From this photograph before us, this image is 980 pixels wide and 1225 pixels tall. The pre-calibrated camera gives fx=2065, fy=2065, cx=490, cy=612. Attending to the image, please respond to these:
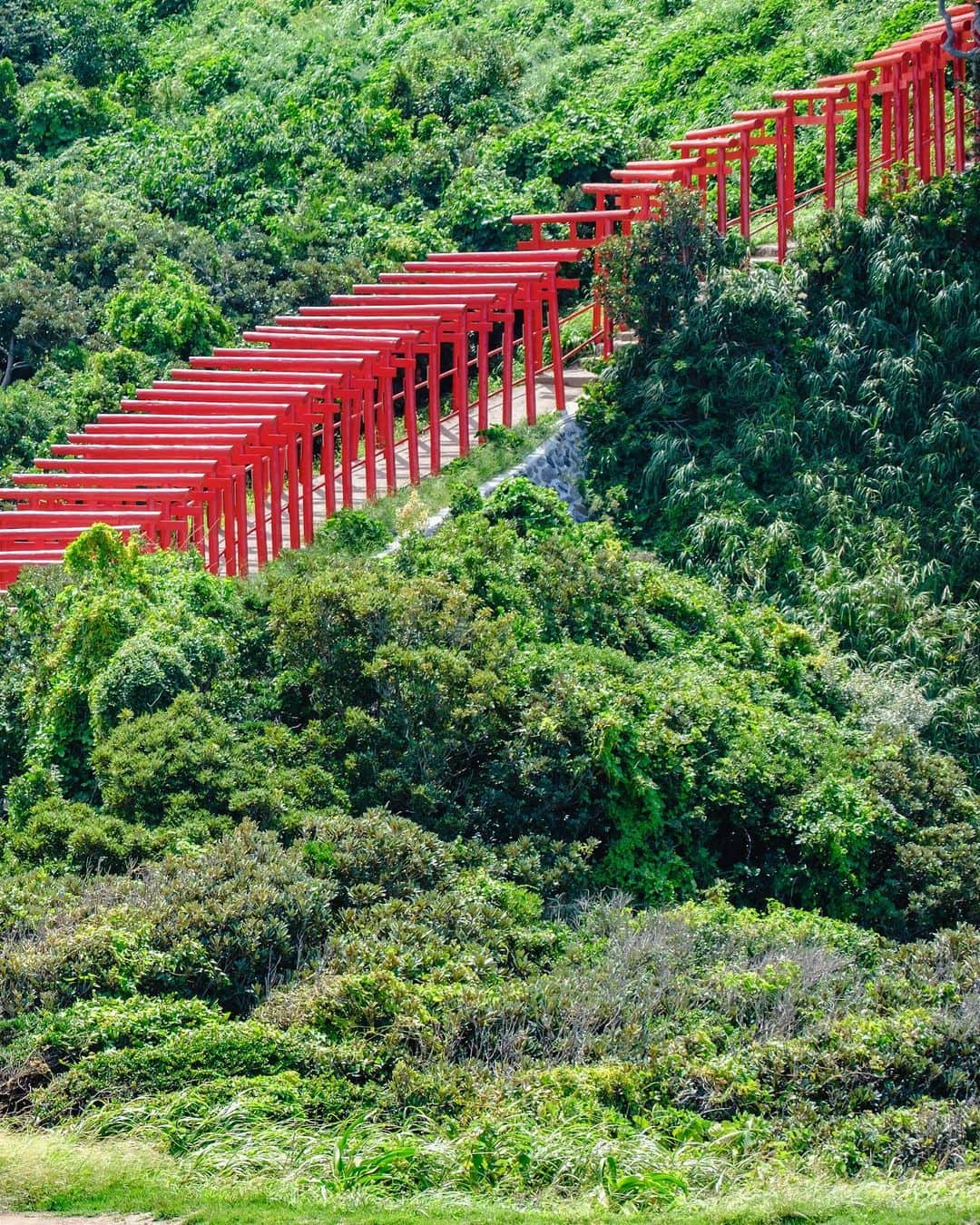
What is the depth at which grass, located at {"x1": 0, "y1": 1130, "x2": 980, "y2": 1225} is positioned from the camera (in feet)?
37.3

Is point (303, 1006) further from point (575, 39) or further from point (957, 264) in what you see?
point (575, 39)

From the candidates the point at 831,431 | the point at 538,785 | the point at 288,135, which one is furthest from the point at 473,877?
the point at 288,135

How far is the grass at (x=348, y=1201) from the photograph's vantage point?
11375mm

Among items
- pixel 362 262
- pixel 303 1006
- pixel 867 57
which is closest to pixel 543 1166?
pixel 303 1006

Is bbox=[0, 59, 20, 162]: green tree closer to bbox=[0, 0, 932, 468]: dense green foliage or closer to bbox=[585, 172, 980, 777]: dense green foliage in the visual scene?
bbox=[0, 0, 932, 468]: dense green foliage

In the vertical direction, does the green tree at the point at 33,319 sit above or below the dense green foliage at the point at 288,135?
below

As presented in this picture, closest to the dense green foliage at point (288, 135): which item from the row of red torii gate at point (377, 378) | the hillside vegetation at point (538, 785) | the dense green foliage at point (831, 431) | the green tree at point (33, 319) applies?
the green tree at point (33, 319)

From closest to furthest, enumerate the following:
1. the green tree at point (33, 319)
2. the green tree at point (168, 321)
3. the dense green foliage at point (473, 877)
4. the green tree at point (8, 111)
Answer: the dense green foliage at point (473, 877) → the green tree at point (168, 321) → the green tree at point (33, 319) → the green tree at point (8, 111)

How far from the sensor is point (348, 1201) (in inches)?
461

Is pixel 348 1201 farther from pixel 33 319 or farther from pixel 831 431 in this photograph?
pixel 33 319

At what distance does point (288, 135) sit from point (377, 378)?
12.8 meters

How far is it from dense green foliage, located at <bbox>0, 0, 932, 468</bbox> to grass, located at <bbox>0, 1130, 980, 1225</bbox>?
17111 mm

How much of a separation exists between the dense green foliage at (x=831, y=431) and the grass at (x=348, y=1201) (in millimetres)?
11792

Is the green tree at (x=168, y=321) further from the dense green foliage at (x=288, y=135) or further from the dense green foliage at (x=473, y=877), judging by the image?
the dense green foliage at (x=473, y=877)
